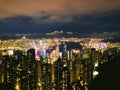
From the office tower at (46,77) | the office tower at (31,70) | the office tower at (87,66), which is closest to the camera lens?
the office tower at (87,66)

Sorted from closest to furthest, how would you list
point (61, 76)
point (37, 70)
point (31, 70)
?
point (61, 76) < point (37, 70) < point (31, 70)

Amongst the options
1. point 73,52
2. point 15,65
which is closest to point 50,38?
point 15,65

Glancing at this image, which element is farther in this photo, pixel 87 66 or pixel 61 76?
pixel 87 66

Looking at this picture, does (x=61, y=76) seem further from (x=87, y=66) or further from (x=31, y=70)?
(x=31, y=70)

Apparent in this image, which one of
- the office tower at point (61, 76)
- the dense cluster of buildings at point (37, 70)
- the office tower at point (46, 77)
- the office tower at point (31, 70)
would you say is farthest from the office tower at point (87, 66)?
the office tower at point (31, 70)

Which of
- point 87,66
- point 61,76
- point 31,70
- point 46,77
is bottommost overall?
point 46,77

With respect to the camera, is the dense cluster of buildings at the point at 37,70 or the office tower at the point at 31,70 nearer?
the dense cluster of buildings at the point at 37,70

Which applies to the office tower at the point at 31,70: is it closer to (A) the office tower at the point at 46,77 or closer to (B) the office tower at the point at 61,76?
(A) the office tower at the point at 46,77


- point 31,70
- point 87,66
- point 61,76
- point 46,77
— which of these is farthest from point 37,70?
point 87,66

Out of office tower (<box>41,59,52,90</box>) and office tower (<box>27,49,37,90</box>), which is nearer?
office tower (<box>27,49,37,90</box>)

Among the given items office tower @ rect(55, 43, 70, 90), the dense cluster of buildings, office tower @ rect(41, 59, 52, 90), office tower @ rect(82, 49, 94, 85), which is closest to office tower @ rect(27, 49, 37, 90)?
the dense cluster of buildings

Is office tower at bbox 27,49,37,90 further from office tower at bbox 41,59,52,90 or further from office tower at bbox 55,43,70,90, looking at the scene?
office tower at bbox 55,43,70,90

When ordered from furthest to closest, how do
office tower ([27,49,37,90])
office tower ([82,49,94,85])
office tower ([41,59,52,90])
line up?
office tower ([41,59,52,90]) → office tower ([27,49,37,90]) → office tower ([82,49,94,85])
